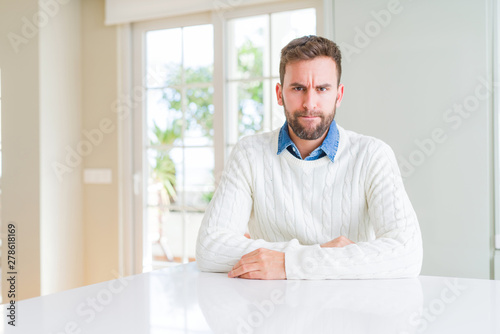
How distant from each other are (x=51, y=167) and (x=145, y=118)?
0.72m

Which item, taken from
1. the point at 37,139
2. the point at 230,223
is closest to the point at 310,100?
the point at 230,223

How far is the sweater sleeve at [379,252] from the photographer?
47.9 inches

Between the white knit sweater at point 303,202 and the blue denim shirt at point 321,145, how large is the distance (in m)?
0.02

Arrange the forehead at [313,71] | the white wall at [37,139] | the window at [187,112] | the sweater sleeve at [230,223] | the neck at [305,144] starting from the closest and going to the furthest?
the sweater sleeve at [230,223]
the forehead at [313,71]
the neck at [305,144]
the window at [187,112]
the white wall at [37,139]

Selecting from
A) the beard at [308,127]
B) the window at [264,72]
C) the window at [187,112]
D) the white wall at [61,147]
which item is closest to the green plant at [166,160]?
the window at [187,112]

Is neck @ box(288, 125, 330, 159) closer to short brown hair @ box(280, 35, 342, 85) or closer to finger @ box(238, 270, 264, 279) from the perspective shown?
short brown hair @ box(280, 35, 342, 85)

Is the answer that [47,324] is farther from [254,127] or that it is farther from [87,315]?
[254,127]

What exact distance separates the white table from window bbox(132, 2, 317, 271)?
2006 mm

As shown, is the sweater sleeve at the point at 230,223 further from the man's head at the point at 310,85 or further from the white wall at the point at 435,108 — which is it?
the white wall at the point at 435,108

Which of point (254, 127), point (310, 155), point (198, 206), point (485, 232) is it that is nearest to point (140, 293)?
point (310, 155)

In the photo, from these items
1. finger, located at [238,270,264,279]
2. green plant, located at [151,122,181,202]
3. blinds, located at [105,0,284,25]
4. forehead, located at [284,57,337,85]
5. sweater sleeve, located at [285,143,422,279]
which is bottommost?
finger, located at [238,270,264,279]

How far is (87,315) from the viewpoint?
2.92 ft

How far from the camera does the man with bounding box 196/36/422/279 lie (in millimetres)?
1402

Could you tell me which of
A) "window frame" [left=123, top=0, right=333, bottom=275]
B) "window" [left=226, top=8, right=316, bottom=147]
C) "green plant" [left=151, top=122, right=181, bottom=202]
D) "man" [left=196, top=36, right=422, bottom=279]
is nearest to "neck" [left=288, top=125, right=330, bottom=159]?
"man" [left=196, top=36, right=422, bottom=279]
